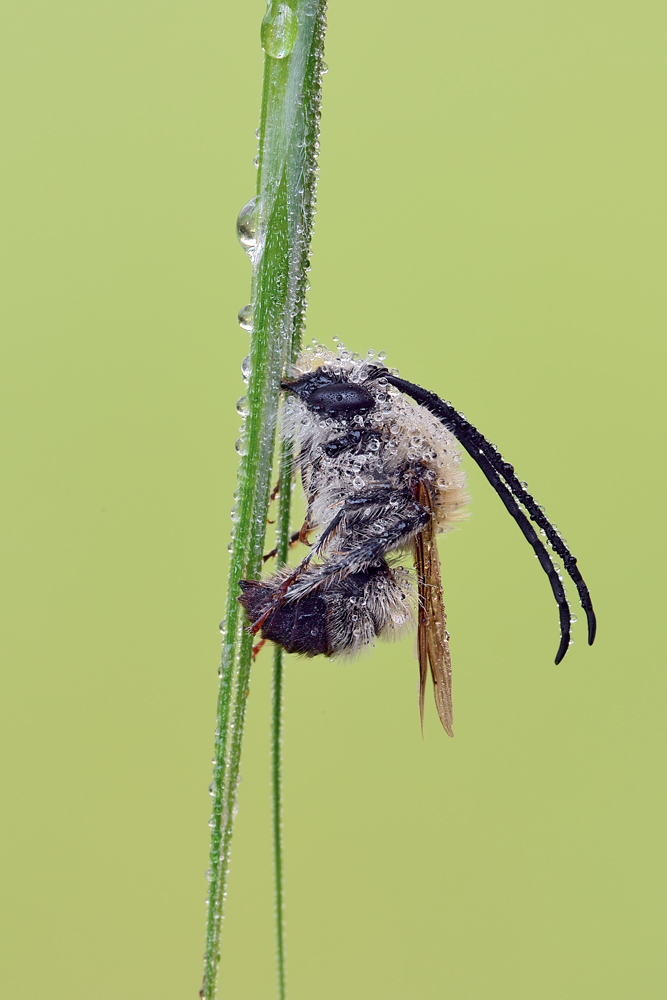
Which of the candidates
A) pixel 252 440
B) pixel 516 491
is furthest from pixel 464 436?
pixel 252 440

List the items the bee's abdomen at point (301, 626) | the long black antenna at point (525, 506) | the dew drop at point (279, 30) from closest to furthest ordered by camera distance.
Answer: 1. the dew drop at point (279, 30)
2. the long black antenna at point (525, 506)
3. the bee's abdomen at point (301, 626)

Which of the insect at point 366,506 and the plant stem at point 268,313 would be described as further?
the insect at point 366,506

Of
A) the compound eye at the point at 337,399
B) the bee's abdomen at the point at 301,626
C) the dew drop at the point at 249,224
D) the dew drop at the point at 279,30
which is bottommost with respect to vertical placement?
the bee's abdomen at the point at 301,626

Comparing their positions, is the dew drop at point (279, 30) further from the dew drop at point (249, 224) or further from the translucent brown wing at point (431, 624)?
the translucent brown wing at point (431, 624)

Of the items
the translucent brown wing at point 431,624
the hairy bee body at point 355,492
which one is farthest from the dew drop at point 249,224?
the translucent brown wing at point 431,624

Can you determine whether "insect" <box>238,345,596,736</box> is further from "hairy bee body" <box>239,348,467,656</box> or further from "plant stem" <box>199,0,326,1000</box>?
"plant stem" <box>199,0,326,1000</box>

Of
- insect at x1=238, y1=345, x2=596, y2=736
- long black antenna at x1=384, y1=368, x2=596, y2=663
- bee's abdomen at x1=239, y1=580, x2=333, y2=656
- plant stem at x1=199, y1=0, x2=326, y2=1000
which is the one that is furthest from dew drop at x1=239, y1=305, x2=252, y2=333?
bee's abdomen at x1=239, y1=580, x2=333, y2=656

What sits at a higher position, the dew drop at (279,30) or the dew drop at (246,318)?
the dew drop at (279,30)
